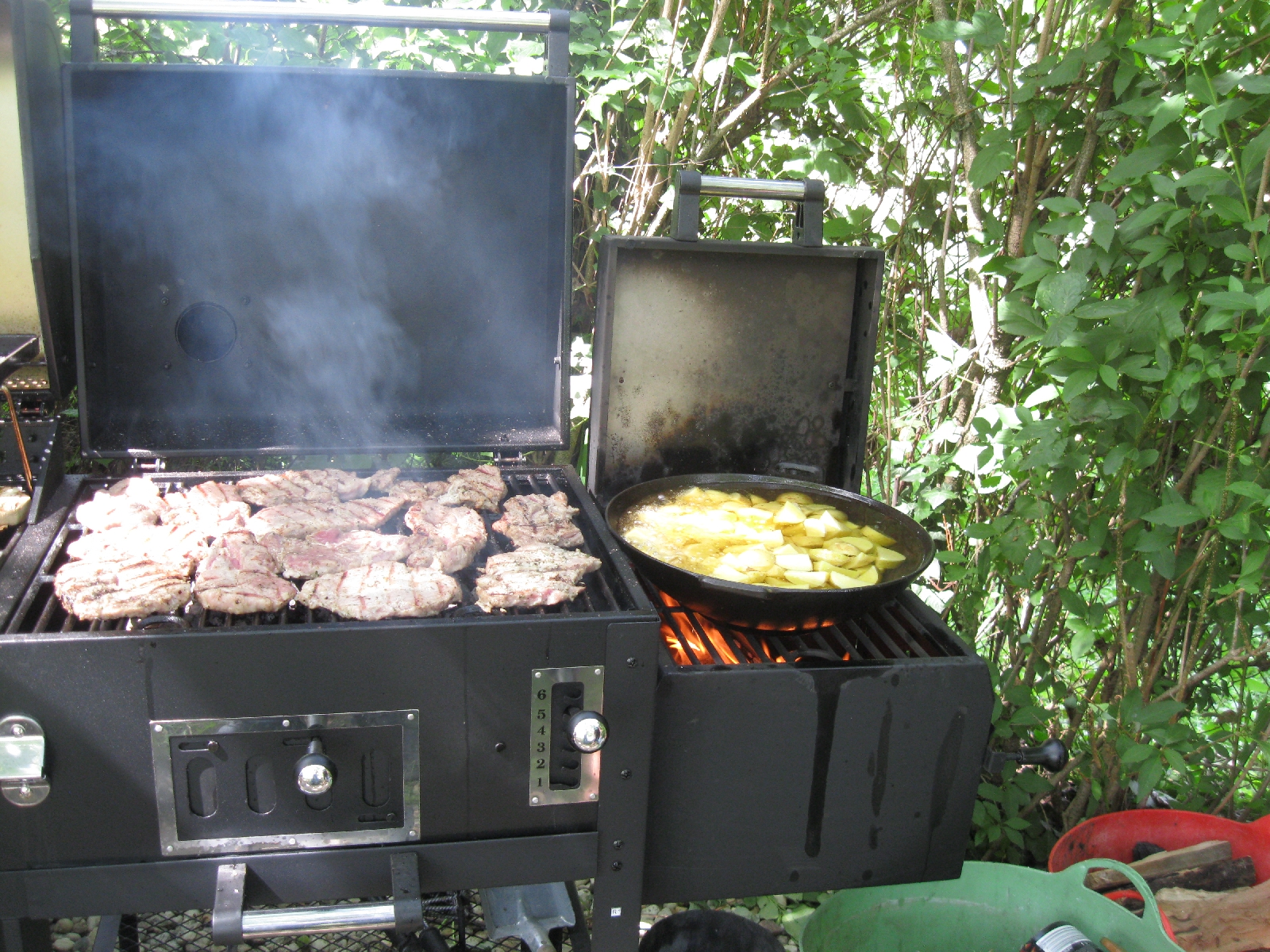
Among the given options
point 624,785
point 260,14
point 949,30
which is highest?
point 949,30

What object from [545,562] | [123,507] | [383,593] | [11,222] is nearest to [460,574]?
[545,562]

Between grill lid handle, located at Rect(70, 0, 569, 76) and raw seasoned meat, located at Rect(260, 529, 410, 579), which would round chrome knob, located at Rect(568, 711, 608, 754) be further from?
grill lid handle, located at Rect(70, 0, 569, 76)

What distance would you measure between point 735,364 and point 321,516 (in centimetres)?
122

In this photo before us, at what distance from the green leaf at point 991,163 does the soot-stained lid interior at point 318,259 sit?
3.96ft

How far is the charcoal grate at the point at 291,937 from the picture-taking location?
2461 mm

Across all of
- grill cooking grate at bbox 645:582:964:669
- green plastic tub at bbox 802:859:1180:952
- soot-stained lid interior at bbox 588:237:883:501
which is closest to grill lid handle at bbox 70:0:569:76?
soot-stained lid interior at bbox 588:237:883:501

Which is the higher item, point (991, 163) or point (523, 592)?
point (991, 163)

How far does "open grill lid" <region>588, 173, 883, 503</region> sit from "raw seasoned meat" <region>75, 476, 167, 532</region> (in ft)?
3.63

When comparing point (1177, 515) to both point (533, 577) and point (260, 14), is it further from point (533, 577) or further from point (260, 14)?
point (260, 14)

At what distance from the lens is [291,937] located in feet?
7.93

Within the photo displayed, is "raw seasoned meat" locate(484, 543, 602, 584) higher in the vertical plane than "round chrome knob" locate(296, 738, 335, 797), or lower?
higher

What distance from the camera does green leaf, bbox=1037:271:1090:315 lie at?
236 cm

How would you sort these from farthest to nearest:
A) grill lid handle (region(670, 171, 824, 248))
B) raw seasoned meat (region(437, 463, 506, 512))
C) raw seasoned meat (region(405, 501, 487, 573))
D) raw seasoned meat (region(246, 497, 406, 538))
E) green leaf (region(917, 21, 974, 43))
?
1. green leaf (region(917, 21, 974, 43))
2. grill lid handle (region(670, 171, 824, 248))
3. raw seasoned meat (region(437, 463, 506, 512))
4. raw seasoned meat (region(246, 497, 406, 538))
5. raw seasoned meat (region(405, 501, 487, 573))

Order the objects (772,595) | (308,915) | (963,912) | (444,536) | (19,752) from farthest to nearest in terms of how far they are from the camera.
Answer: (963,912) → (444,536) → (772,595) → (308,915) → (19,752)
